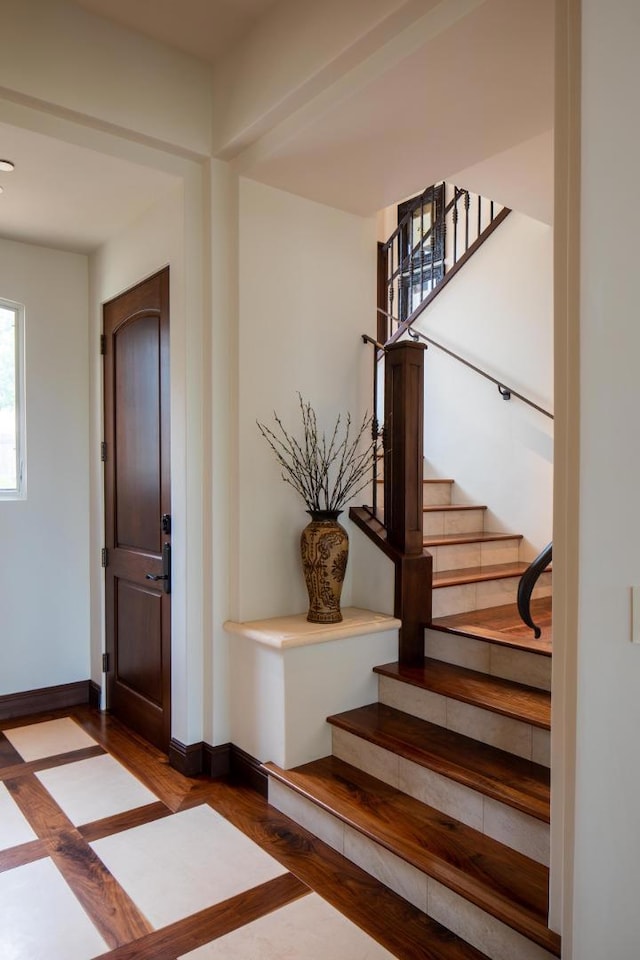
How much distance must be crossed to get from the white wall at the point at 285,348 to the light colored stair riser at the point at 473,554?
62 centimetres

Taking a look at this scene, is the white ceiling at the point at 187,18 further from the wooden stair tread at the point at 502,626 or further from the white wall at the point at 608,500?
the wooden stair tread at the point at 502,626

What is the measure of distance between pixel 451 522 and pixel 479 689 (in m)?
1.69

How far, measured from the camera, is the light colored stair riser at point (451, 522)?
4086 mm

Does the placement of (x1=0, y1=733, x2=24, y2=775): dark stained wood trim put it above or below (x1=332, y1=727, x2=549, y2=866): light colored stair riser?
below

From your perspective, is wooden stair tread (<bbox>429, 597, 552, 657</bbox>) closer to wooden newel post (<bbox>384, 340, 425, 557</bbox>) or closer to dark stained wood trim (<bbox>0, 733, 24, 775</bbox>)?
wooden newel post (<bbox>384, 340, 425, 557</bbox>)

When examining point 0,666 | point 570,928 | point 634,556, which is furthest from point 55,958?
point 0,666

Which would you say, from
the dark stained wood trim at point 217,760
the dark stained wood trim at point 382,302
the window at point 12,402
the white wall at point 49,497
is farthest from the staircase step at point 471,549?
the window at point 12,402

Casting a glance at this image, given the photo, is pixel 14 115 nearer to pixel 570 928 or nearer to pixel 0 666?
pixel 0 666

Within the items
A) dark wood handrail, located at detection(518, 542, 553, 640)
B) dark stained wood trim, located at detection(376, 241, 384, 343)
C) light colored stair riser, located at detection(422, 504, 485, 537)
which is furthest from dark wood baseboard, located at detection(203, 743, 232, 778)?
dark stained wood trim, located at detection(376, 241, 384, 343)

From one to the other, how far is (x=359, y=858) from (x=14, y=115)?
2991 millimetres

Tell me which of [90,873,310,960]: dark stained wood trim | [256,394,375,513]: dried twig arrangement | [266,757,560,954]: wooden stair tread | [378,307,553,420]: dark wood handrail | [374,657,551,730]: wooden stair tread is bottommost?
[90,873,310,960]: dark stained wood trim

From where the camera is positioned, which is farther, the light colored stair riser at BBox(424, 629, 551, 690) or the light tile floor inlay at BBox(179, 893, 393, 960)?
the light colored stair riser at BBox(424, 629, 551, 690)

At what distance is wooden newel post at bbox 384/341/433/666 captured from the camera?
9.95ft

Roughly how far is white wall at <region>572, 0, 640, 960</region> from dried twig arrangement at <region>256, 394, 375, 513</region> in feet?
5.24
